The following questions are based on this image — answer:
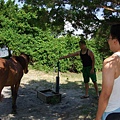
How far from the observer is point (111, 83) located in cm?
179

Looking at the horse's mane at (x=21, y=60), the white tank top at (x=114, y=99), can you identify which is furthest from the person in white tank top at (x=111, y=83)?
the horse's mane at (x=21, y=60)

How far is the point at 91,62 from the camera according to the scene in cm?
615

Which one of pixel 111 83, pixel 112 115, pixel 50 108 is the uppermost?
pixel 111 83

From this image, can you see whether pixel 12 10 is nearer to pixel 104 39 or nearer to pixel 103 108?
pixel 104 39

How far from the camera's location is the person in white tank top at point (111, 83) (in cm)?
180

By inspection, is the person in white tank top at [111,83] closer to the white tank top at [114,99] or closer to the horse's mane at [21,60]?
the white tank top at [114,99]

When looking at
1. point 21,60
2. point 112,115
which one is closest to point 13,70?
point 21,60

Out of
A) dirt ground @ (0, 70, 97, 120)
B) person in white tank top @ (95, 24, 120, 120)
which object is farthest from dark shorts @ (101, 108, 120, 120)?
dirt ground @ (0, 70, 97, 120)

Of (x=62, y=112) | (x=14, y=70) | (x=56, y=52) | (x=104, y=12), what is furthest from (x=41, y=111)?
(x=56, y=52)

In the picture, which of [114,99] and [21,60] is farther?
[21,60]

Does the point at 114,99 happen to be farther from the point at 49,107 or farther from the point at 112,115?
the point at 49,107

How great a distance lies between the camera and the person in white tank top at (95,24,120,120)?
1798 mm

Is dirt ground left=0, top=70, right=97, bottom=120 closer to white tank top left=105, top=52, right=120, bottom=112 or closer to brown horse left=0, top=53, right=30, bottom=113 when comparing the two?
brown horse left=0, top=53, right=30, bottom=113

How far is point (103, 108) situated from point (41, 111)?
11.8ft
